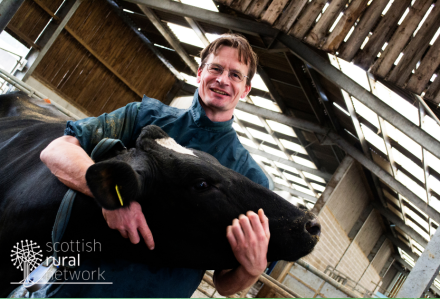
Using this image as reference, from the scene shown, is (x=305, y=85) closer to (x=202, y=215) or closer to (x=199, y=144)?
(x=199, y=144)

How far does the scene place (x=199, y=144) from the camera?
176cm

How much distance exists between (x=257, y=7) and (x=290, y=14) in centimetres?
50

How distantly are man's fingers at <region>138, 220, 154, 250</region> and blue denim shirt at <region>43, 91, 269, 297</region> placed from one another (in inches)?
5.9

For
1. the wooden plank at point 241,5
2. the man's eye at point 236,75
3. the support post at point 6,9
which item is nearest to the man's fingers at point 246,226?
the man's eye at point 236,75

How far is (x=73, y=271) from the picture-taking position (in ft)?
4.45

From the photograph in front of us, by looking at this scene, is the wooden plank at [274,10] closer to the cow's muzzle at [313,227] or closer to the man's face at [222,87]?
the man's face at [222,87]

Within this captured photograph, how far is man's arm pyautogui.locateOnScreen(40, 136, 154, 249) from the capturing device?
48.3 inches

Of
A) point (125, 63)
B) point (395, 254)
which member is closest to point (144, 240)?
point (125, 63)

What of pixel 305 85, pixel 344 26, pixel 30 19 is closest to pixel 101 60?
pixel 30 19

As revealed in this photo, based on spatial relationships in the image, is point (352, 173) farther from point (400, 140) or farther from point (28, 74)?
point (28, 74)

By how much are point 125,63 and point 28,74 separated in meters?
2.94

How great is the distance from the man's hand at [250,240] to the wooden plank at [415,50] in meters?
3.95

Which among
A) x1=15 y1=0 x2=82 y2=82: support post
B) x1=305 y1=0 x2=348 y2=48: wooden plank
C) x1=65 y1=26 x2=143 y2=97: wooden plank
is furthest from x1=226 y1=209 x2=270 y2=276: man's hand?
x1=65 y1=26 x2=143 y2=97: wooden plank

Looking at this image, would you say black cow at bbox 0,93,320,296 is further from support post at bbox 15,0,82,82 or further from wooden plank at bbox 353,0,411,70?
support post at bbox 15,0,82,82
